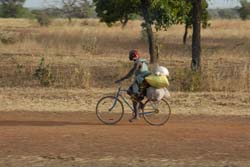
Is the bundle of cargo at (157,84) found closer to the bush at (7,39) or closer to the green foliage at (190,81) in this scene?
the green foliage at (190,81)

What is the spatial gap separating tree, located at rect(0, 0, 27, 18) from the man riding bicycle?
257ft

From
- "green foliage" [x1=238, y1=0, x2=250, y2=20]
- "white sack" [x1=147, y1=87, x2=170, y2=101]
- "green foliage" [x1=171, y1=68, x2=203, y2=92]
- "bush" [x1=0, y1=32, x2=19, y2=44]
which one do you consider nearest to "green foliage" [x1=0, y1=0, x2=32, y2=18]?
"green foliage" [x1=238, y1=0, x2=250, y2=20]

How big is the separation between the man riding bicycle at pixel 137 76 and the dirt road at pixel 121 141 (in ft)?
1.71

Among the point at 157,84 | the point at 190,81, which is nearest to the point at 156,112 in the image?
the point at 157,84

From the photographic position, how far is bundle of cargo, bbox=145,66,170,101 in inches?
471

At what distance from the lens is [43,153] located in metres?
9.58

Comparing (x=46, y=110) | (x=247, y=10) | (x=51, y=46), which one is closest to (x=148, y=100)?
(x=46, y=110)

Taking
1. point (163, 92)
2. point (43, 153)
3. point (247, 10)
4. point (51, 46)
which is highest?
point (247, 10)

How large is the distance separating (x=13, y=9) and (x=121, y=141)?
8411cm

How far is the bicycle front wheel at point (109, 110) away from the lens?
1261 cm

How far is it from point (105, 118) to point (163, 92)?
1406 millimetres

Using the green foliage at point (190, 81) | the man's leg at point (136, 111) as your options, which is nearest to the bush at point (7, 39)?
the green foliage at point (190, 81)

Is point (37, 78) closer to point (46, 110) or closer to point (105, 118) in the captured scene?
point (46, 110)

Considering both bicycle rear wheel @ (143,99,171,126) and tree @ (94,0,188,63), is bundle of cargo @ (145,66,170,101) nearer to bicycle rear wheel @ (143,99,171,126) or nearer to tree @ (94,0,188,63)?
bicycle rear wheel @ (143,99,171,126)
